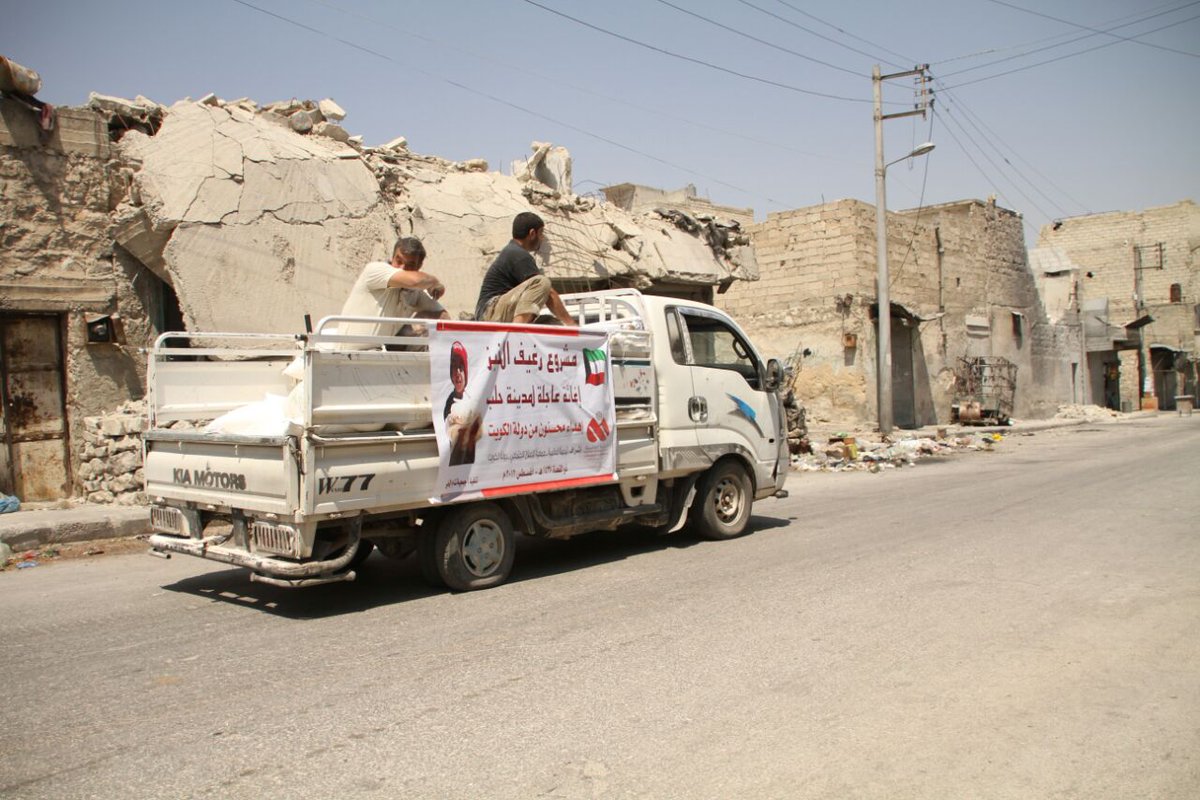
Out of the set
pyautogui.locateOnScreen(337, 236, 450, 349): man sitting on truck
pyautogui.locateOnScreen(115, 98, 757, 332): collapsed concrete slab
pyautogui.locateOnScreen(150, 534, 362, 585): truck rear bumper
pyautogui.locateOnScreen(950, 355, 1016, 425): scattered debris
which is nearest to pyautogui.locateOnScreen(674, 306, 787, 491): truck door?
pyautogui.locateOnScreen(337, 236, 450, 349): man sitting on truck

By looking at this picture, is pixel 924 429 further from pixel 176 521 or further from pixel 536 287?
pixel 176 521

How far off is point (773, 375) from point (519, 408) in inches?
136

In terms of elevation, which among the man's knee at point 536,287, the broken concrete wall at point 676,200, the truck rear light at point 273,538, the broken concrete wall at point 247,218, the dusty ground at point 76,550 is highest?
the broken concrete wall at point 676,200

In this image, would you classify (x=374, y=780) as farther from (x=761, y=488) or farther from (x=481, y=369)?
(x=761, y=488)

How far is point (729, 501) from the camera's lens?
887cm

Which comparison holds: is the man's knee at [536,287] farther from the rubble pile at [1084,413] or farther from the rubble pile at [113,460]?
the rubble pile at [1084,413]

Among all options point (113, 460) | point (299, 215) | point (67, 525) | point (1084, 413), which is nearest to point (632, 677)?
point (67, 525)

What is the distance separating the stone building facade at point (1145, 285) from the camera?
1809 inches

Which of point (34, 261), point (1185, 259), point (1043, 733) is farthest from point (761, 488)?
point (1185, 259)

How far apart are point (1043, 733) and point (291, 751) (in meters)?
3.14

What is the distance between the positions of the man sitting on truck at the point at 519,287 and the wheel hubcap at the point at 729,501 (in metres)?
2.38

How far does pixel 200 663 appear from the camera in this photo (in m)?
4.85

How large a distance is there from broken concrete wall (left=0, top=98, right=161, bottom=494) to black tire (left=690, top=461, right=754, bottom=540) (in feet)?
21.4

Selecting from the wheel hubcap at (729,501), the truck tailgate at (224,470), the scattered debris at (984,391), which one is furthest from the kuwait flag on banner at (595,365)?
the scattered debris at (984,391)
